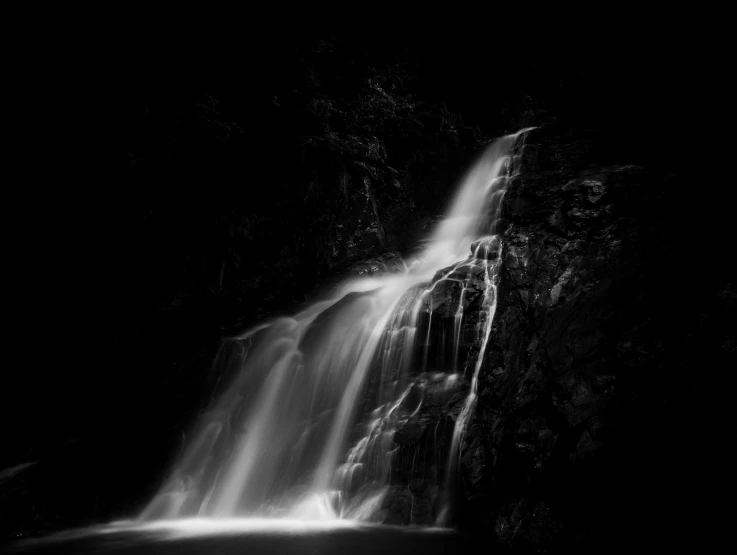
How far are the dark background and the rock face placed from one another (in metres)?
2.88

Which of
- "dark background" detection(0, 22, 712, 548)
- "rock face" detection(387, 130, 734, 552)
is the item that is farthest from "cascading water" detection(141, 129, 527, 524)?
"dark background" detection(0, 22, 712, 548)

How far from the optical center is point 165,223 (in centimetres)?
1254

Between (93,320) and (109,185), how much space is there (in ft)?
13.7

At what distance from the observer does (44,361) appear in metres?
12.0

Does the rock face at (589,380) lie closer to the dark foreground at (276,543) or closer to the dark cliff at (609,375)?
the dark cliff at (609,375)

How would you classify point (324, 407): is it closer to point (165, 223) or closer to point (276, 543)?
point (276, 543)

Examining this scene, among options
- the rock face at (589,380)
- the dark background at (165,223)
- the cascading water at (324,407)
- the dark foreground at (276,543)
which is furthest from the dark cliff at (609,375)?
the dark background at (165,223)

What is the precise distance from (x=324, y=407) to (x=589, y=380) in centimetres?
626

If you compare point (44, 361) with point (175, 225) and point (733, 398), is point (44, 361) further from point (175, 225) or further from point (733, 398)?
point (733, 398)

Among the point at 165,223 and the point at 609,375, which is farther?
the point at 165,223

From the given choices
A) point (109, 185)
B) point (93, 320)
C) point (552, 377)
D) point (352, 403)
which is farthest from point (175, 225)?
point (552, 377)

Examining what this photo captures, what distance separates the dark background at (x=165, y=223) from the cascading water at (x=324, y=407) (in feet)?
3.84

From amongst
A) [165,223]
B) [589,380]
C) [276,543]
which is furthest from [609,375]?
[165,223]

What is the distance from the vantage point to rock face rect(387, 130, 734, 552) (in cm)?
397
